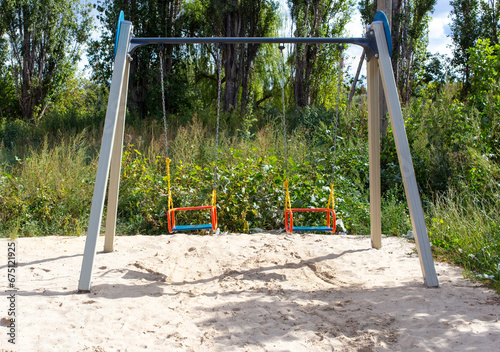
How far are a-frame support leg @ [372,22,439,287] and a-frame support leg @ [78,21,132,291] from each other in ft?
7.33

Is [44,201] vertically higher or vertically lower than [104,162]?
lower

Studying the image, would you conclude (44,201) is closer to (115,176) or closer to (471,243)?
(115,176)

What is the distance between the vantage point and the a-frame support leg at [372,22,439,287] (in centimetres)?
320

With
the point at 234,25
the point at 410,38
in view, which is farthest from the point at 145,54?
the point at 410,38

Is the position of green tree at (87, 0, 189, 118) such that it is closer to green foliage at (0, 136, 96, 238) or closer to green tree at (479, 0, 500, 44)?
green foliage at (0, 136, 96, 238)

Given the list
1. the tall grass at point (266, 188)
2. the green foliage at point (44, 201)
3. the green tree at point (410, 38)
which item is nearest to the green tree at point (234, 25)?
the green tree at point (410, 38)

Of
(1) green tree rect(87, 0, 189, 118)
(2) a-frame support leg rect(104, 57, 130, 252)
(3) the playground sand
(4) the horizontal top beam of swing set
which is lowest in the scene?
(3) the playground sand

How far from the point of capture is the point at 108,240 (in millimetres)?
4191

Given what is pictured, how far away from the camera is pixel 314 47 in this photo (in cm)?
1448

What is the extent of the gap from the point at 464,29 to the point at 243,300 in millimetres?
18390

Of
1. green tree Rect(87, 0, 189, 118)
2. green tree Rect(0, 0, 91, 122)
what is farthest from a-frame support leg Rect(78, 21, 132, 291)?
green tree Rect(0, 0, 91, 122)

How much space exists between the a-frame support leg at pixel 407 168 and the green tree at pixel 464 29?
596 inches

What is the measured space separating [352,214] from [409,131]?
2.42 m

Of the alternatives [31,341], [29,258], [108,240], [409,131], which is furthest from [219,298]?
[409,131]
